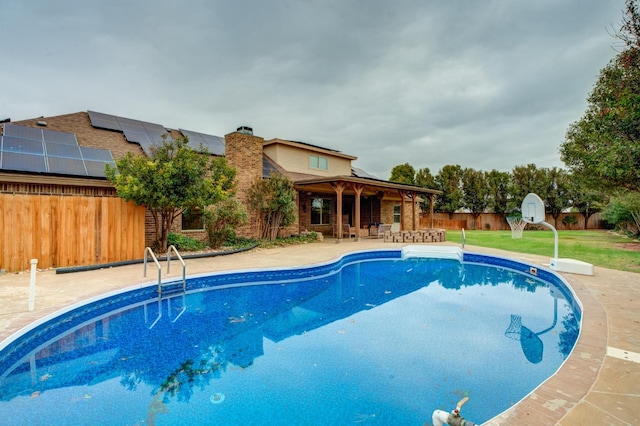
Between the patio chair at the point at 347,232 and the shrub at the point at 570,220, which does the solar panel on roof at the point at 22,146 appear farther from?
the shrub at the point at 570,220

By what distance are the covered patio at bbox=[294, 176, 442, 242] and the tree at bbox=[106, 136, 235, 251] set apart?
6.13 metres

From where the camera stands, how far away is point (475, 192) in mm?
31656

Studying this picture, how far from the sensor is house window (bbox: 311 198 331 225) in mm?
19000

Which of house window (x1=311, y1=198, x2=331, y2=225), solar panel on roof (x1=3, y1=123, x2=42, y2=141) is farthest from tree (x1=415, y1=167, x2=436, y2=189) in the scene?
solar panel on roof (x1=3, y1=123, x2=42, y2=141)

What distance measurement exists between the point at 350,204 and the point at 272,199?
28.0 feet

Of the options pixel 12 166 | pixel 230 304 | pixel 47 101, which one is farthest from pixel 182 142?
pixel 47 101

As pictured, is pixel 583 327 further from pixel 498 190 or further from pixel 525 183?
pixel 525 183

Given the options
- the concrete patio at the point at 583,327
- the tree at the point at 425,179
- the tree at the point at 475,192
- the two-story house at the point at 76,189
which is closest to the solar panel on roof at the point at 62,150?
the two-story house at the point at 76,189

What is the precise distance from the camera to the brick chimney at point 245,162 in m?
14.6

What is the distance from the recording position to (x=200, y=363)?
4.21m

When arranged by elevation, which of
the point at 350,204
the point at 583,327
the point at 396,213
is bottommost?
the point at 583,327

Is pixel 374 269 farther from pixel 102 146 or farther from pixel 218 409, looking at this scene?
pixel 102 146

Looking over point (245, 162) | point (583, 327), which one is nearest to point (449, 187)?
point (245, 162)

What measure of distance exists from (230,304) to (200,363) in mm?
2678
